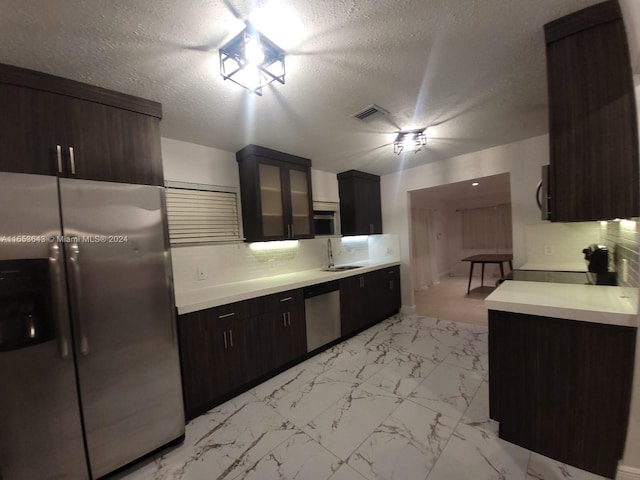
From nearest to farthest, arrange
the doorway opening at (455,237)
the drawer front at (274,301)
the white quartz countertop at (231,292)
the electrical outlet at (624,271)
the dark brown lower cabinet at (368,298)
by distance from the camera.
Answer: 1. the electrical outlet at (624,271)
2. the white quartz countertop at (231,292)
3. the drawer front at (274,301)
4. the dark brown lower cabinet at (368,298)
5. the doorway opening at (455,237)

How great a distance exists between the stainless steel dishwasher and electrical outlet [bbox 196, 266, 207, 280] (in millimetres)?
1030

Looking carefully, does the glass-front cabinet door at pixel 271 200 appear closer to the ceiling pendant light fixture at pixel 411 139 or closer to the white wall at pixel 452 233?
the ceiling pendant light fixture at pixel 411 139

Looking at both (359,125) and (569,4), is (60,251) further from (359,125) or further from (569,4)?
(569,4)

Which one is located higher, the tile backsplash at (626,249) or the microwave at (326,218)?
the microwave at (326,218)

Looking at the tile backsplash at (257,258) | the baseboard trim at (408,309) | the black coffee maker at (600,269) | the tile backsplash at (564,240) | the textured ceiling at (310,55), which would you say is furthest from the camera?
the baseboard trim at (408,309)

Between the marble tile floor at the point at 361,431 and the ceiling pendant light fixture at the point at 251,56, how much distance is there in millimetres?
2205

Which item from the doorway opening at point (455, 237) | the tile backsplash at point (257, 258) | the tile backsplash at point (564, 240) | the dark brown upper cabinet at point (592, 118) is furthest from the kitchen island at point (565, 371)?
the doorway opening at point (455, 237)

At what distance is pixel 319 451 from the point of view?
5.06 ft

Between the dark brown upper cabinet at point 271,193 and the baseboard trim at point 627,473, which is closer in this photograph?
the baseboard trim at point 627,473

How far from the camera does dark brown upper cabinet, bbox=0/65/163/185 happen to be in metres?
1.26

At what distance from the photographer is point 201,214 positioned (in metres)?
2.51

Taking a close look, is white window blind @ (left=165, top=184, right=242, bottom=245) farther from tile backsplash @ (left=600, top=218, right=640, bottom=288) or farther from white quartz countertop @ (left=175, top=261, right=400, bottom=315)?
tile backsplash @ (left=600, top=218, right=640, bottom=288)

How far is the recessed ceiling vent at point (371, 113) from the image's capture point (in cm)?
196

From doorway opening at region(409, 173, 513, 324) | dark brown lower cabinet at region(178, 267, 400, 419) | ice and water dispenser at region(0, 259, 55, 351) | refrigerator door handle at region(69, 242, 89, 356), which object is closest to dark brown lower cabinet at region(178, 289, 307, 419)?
dark brown lower cabinet at region(178, 267, 400, 419)
